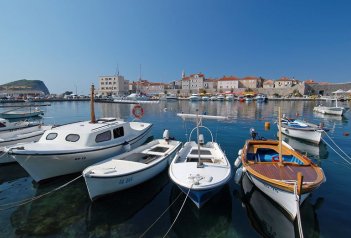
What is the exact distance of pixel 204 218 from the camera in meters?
7.27

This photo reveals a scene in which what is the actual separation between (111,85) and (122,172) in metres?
137

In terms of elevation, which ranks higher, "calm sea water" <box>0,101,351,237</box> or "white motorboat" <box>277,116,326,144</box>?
"white motorboat" <box>277,116,326,144</box>

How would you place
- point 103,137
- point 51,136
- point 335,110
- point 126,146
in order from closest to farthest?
point 51,136 < point 103,137 < point 126,146 < point 335,110

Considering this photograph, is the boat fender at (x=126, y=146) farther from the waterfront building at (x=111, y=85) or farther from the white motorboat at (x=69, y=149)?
the waterfront building at (x=111, y=85)

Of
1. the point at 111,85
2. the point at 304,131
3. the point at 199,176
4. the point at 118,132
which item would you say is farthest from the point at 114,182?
the point at 111,85

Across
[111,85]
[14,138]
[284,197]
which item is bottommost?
[284,197]

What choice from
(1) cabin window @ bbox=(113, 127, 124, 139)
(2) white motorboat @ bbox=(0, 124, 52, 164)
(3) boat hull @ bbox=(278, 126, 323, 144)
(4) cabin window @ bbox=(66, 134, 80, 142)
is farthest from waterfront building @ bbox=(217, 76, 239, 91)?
(4) cabin window @ bbox=(66, 134, 80, 142)

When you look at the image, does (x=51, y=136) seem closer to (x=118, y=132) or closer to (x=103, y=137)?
(x=103, y=137)

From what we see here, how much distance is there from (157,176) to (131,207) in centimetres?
278

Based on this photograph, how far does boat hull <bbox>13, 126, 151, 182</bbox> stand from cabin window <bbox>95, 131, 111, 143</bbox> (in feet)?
2.08

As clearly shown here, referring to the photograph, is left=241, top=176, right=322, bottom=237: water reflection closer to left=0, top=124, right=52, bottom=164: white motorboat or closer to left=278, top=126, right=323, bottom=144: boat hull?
left=278, top=126, right=323, bottom=144: boat hull

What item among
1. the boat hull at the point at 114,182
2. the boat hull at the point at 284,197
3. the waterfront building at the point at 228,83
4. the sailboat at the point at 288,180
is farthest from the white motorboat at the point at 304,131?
the waterfront building at the point at 228,83

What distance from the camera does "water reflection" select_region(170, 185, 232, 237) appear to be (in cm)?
662

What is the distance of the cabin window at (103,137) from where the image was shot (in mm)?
10749
